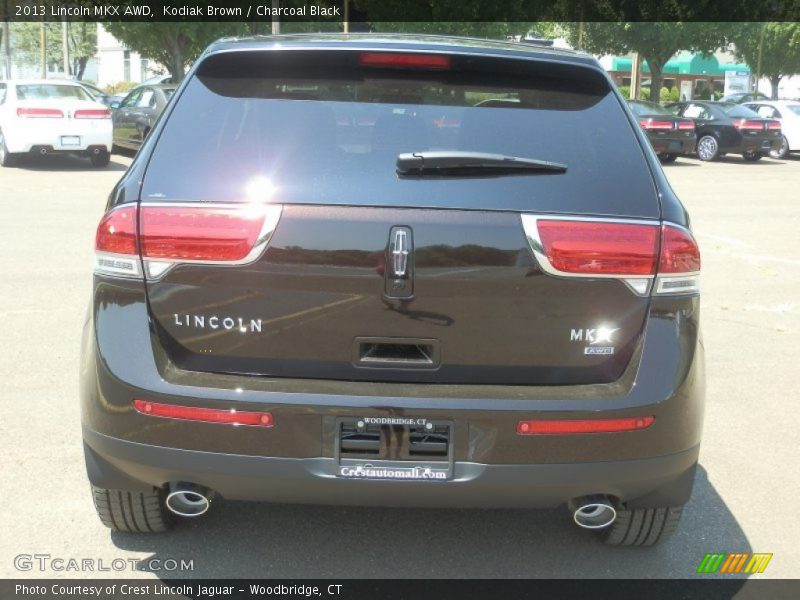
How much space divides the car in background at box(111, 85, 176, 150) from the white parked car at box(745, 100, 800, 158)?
49.1ft

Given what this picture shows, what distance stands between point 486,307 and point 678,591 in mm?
1269

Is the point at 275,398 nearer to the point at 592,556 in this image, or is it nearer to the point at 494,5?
the point at 592,556

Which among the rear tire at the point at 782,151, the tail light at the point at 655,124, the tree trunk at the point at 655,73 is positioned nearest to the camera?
the tail light at the point at 655,124

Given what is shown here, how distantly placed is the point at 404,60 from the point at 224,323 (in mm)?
1000

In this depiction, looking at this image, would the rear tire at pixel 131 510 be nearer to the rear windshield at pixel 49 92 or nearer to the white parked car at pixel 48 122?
the white parked car at pixel 48 122

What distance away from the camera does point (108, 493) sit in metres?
3.26

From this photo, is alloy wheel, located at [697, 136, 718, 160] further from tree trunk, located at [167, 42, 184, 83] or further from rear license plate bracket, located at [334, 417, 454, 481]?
rear license plate bracket, located at [334, 417, 454, 481]

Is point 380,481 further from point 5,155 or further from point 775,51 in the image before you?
point 775,51

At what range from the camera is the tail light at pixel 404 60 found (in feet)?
9.93

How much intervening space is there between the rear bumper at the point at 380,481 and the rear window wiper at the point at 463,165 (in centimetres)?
85

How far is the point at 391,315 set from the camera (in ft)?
9.11

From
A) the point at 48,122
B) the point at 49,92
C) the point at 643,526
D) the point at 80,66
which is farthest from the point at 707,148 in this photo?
the point at 80,66

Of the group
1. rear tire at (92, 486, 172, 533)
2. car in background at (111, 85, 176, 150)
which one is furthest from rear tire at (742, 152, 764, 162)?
rear tire at (92, 486, 172, 533)

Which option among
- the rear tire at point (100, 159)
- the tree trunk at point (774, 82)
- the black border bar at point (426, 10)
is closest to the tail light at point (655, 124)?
the rear tire at point (100, 159)
